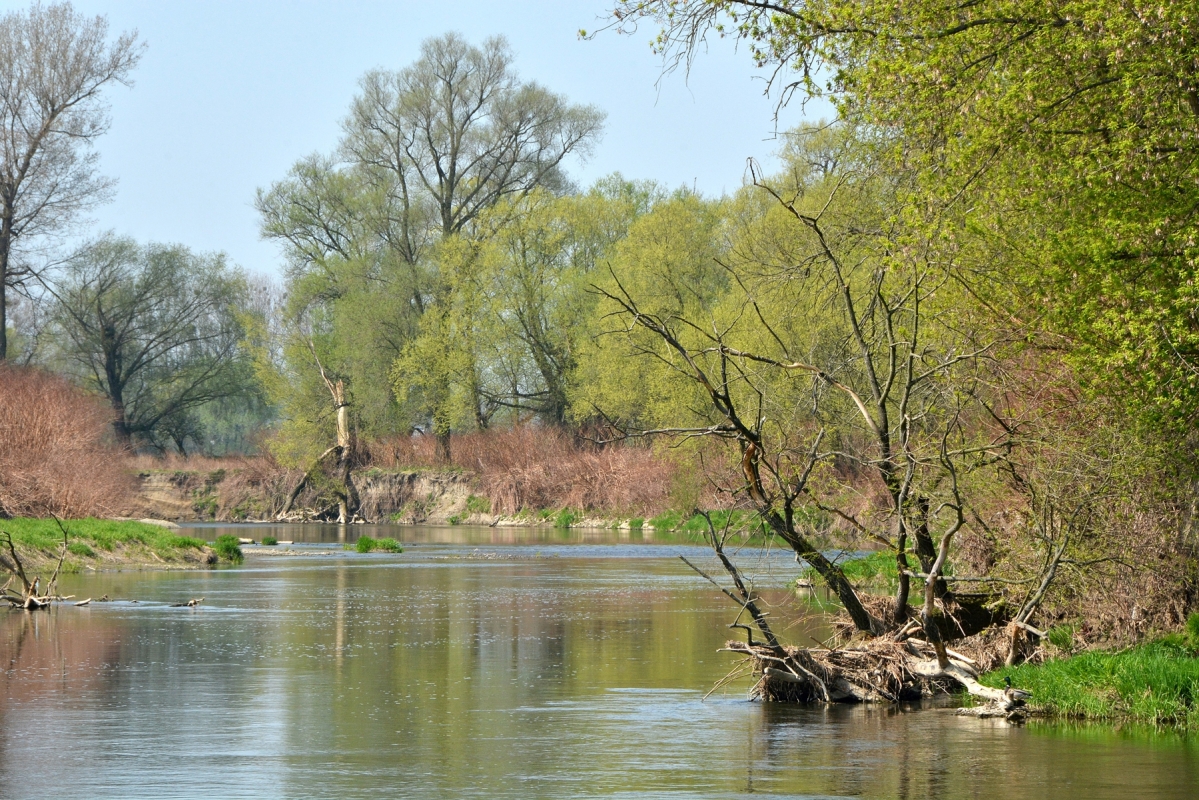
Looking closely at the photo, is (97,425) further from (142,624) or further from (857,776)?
(857,776)

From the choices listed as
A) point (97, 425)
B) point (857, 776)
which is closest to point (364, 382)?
point (97, 425)

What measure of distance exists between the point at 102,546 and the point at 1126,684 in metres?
26.7

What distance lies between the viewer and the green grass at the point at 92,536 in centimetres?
3117

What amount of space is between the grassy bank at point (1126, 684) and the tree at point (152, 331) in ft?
205

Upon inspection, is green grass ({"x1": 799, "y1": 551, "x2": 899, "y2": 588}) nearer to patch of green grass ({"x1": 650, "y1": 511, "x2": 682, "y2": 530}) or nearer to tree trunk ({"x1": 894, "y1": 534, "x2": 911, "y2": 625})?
tree trunk ({"x1": 894, "y1": 534, "x2": 911, "y2": 625})

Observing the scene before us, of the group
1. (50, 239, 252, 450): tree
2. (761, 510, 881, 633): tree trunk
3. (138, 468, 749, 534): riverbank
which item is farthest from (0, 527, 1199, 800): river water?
(50, 239, 252, 450): tree

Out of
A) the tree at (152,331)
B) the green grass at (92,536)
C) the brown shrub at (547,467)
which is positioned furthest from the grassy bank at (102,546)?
the tree at (152,331)

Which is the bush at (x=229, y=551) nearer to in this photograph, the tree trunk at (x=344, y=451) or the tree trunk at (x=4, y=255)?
the tree trunk at (x=4, y=255)

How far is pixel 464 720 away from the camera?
15188 millimetres

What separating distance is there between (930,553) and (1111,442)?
286 centimetres

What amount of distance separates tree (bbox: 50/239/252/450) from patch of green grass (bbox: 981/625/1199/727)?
62538 mm

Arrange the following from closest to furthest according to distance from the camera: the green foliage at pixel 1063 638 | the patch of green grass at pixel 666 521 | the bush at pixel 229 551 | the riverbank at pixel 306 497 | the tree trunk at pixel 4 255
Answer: the green foliage at pixel 1063 638
the bush at pixel 229 551
the patch of green grass at pixel 666 521
the tree trunk at pixel 4 255
the riverbank at pixel 306 497

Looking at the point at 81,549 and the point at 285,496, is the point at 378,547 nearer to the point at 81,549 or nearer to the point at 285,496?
the point at 81,549

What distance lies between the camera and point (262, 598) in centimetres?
2861
